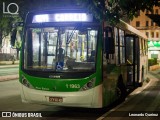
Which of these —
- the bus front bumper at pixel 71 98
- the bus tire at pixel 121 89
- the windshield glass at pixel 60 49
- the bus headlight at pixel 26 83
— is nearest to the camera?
the bus front bumper at pixel 71 98

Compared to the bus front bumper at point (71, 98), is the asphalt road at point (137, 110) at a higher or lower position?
lower

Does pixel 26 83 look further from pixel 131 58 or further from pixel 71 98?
pixel 131 58

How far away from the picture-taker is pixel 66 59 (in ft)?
36.2

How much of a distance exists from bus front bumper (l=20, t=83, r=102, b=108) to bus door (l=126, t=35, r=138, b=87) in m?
5.03

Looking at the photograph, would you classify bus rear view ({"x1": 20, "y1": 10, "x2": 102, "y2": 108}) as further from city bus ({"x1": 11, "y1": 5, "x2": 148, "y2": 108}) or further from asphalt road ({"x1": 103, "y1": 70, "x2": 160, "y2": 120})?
asphalt road ({"x1": 103, "y1": 70, "x2": 160, "y2": 120})

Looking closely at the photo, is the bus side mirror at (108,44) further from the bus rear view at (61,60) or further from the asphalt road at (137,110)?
the asphalt road at (137,110)

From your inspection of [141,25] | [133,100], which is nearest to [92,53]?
[133,100]

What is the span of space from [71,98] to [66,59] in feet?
3.67

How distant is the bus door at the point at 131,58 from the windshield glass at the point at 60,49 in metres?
4.53

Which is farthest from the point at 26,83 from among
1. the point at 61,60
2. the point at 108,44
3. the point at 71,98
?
the point at 108,44

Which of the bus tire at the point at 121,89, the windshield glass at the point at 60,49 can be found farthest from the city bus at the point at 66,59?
the bus tire at the point at 121,89

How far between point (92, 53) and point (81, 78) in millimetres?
795

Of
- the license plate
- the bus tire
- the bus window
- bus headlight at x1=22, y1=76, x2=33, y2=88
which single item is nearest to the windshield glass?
bus headlight at x1=22, y1=76, x2=33, y2=88

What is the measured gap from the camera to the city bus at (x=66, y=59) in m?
10.7
